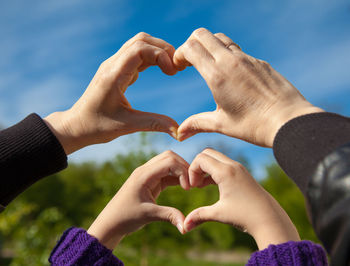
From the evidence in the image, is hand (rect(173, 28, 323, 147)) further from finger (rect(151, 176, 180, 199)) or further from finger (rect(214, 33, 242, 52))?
finger (rect(151, 176, 180, 199))

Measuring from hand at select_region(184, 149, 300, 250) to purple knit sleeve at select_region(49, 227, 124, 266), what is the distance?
1.37 ft

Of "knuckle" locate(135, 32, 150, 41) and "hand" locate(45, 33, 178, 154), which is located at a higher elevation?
"knuckle" locate(135, 32, 150, 41)

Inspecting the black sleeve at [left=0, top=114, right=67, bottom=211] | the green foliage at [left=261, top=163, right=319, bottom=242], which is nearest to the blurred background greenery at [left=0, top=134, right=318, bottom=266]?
the green foliage at [left=261, top=163, right=319, bottom=242]

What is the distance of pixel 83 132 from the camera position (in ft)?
6.50

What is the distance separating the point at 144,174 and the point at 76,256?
506mm

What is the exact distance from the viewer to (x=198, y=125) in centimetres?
188

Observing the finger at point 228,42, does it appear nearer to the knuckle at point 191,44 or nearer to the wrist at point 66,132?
the knuckle at point 191,44

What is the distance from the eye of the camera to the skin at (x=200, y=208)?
5.16 ft

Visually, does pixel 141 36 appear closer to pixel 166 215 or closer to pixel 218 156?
pixel 218 156

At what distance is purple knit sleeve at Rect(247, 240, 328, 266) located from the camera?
4.60 feet

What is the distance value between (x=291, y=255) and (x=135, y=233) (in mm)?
13326

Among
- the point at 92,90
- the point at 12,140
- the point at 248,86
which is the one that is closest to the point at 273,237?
the point at 248,86

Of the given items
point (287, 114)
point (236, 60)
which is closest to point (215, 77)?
point (236, 60)

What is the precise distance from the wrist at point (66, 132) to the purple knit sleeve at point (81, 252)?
1.68 feet
